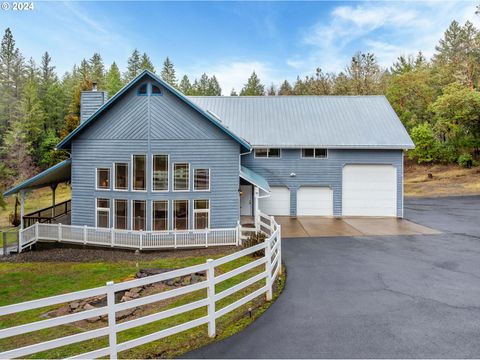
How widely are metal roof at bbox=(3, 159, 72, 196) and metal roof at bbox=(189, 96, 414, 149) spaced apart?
1071 centimetres

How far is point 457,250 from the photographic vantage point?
11414 mm

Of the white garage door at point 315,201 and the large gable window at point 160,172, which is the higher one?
the large gable window at point 160,172

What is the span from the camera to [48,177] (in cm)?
1625

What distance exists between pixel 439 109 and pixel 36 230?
42168mm

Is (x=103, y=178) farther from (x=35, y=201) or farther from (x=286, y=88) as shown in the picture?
(x=286, y=88)

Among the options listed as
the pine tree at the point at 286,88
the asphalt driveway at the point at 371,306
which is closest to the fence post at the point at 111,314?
the asphalt driveway at the point at 371,306

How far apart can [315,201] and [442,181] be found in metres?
23.6

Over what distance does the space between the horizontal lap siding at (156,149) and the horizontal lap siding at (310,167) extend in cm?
564

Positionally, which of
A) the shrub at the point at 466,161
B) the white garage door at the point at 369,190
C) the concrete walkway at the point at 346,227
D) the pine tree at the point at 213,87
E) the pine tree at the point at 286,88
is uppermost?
the pine tree at the point at 213,87

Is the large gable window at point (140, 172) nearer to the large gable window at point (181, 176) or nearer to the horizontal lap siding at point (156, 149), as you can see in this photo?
the horizontal lap siding at point (156, 149)

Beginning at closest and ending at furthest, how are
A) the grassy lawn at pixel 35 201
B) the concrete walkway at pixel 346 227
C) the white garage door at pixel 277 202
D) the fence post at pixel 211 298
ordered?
1. the fence post at pixel 211 298
2. the concrete walkway at pixel 346 227
3. the white garage door at pixel 277 202
4. the grassy lawn at pixel 35 201

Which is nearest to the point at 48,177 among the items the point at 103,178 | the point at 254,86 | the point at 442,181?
the point at 103,178

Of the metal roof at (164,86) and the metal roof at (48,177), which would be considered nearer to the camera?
the metal roof at (164,86)

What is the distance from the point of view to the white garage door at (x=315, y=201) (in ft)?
65.8
